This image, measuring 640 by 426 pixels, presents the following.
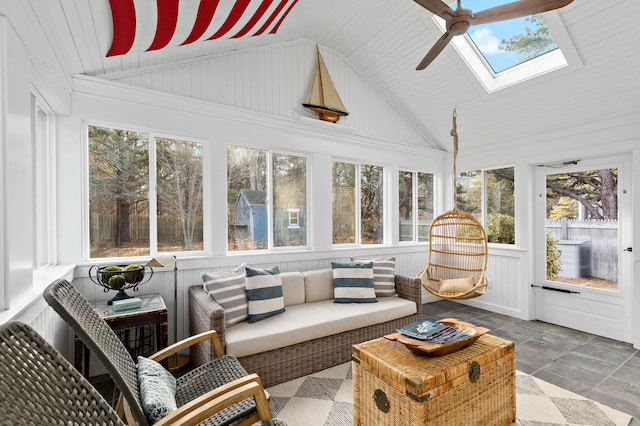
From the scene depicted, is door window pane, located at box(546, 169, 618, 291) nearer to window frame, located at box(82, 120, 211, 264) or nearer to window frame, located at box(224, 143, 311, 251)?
window frame, located at box(224, 143, 311, 251)

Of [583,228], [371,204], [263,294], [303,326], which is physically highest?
[371,204]

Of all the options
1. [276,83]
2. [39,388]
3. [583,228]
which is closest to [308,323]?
[39,388]

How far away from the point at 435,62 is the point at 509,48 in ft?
2.56

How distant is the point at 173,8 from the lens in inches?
78.4

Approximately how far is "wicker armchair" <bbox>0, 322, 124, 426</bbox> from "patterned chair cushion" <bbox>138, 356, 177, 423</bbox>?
540 mm

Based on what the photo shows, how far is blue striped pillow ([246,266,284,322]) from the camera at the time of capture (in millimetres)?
2764

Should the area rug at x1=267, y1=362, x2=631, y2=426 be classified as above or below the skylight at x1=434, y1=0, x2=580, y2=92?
below

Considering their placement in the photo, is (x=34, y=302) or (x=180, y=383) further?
(x=180, y=383)

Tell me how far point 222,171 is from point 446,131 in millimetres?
3413

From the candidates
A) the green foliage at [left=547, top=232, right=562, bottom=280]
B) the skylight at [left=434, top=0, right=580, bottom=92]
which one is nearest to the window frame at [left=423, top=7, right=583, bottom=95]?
the skylight at [left=434, top=0, right=580, bottom=92]

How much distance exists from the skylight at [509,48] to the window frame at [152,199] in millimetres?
2934

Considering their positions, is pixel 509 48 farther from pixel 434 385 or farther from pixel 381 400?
pixel 381 400

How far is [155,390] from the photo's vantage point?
1.46 metres

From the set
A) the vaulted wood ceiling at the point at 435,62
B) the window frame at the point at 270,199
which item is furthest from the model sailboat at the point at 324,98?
the window frame at the point at 270,199
